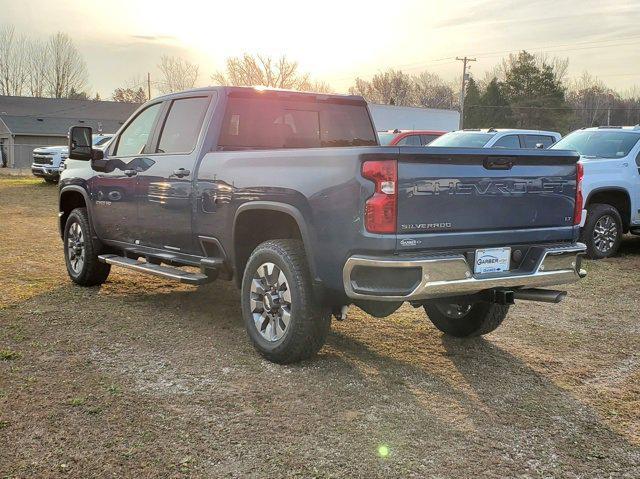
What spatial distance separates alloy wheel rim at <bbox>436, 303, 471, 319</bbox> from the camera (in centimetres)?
516

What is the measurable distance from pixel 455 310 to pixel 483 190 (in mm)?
1487

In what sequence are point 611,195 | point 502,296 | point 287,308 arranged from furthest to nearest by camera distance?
1. point 611,195
2. point 287,308
3. point 502,296

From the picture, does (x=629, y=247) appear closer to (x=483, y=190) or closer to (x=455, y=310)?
(x=455, y=310)

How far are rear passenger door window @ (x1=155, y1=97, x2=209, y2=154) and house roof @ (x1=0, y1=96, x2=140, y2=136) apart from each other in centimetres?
4716

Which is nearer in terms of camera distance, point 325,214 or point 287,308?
point 325,214

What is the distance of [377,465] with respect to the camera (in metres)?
3.12

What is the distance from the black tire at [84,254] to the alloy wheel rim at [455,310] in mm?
3717

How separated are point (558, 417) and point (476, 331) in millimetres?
1435

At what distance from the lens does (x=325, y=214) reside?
400 cm

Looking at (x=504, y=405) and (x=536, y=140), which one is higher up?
(x=536, y=140)

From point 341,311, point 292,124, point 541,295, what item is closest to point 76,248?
point 292,124

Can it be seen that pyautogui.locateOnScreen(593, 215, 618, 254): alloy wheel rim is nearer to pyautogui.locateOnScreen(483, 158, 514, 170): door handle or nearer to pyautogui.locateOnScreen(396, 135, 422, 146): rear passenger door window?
pyautogui.locateOnScreen(483, 158, 514, 170): door handle

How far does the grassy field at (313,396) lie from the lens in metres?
3.17

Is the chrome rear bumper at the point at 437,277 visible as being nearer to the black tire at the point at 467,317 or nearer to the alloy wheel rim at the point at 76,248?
the black tire at the point at 467,317
